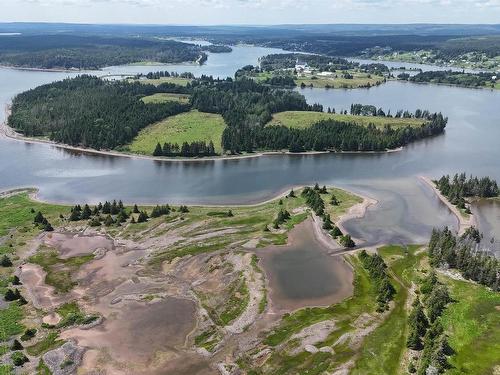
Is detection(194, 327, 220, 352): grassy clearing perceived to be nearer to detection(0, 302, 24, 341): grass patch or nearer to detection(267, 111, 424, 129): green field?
detection(0, 302, 24, 341): grass patch

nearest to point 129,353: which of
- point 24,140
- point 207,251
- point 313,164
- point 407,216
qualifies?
point 207,251

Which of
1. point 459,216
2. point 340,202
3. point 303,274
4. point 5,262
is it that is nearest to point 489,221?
point 459,216

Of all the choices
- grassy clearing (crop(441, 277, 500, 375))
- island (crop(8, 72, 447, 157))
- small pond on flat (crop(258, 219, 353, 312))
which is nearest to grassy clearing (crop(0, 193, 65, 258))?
small pond on flat (crop(258, 219, 353, 312))

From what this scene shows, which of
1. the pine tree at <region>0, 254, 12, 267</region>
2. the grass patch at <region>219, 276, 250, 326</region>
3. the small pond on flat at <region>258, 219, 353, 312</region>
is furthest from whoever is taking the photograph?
the pine tree at <region>0, 254, 12, 267</region>

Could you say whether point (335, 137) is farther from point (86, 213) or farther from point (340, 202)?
point (86, 213)

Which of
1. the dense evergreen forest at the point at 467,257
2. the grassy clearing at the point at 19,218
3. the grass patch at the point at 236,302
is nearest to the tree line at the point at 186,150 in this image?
the grassy clearing at the point at 19,218
